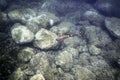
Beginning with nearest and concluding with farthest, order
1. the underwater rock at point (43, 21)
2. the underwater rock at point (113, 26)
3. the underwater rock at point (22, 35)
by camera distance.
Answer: the underwater rock at point (22, 35), the underwater rock at point (43, 21), the underwater rock at point (113, 26)

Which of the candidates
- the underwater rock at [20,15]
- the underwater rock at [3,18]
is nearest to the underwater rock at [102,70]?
the underwater rock at [20,15]

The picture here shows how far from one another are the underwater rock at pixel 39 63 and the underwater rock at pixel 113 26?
4.15 meters

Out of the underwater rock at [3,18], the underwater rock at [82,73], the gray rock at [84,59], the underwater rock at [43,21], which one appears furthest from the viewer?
the underwater rock at [43,21]

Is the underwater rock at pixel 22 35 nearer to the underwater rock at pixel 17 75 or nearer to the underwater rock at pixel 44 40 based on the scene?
the underwater rock at pixel 44 40

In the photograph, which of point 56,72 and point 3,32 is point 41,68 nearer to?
point 56,72

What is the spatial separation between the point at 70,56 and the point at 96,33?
7.95 ft

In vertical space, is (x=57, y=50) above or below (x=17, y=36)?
below

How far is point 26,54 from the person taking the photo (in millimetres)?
6801

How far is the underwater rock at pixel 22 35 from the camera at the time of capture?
700cm

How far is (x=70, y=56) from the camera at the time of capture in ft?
23.8

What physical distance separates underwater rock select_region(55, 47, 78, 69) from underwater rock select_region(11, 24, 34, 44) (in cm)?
156

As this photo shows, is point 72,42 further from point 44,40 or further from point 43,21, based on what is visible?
point 43,21

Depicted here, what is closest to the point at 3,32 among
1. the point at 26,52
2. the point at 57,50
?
the point at 26,52

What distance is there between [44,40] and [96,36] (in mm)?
3043
